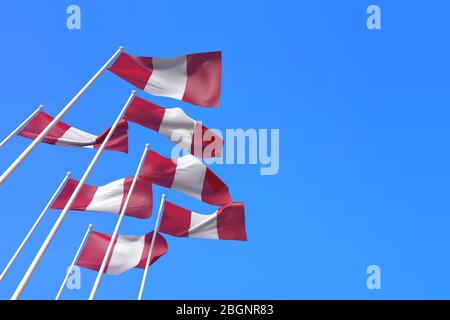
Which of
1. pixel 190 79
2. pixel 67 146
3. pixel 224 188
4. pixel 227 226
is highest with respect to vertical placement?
pixel 190 79

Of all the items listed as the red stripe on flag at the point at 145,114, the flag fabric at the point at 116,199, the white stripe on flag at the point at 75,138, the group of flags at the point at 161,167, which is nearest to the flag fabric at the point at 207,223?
the group of flags at the point at 161,167

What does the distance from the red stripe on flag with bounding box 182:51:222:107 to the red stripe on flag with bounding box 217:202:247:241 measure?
4.29 m

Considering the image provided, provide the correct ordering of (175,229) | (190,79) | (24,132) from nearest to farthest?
(190,79) → (24,132) → (175,229)

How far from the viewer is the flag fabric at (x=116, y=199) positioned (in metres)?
17.2

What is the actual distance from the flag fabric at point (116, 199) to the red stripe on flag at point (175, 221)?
664mm

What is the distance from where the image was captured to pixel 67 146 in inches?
637

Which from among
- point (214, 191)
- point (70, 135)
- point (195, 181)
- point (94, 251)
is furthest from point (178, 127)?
point (94, 251)

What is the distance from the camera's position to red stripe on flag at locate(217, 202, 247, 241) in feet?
55.9

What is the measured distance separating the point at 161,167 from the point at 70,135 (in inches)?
116

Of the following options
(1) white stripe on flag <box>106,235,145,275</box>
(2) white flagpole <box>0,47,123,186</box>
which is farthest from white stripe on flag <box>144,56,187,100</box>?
(1) white stripe on flag <box>106,235,145,275</box>
